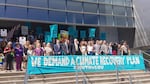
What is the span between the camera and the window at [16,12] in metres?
21.0

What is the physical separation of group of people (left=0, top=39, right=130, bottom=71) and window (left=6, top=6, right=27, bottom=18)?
3290 mm

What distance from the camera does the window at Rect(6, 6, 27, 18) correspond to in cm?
2097

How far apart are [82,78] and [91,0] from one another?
410 inches

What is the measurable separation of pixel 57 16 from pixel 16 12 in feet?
9.78

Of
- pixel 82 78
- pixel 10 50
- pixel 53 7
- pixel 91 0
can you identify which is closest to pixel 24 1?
pixel 53 7

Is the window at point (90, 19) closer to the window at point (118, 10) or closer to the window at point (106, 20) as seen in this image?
the window at point (106, 20)

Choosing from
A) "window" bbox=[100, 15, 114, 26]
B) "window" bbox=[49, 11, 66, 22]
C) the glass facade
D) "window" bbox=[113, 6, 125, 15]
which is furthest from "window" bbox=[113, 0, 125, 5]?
"window" bbox=[49, 11, 66, 22]

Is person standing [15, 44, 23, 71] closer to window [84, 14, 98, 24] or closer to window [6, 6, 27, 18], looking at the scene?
window [6, 6, 27, 18]

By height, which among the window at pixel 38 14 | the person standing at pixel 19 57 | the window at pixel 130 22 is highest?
the window at pixel 38 14

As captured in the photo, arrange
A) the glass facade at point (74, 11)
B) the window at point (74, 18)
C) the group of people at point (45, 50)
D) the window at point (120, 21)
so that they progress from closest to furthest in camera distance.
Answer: the group of people at point (45, 50), the glass facade at point (74, 11), the window at point (74, 18), the window at point (120, 21)

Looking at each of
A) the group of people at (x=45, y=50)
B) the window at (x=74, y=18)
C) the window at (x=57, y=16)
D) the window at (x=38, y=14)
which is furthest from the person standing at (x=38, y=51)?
the window at (x=74, y=18)

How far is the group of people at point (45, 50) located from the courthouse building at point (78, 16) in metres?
3.60

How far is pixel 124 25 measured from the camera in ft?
84.4

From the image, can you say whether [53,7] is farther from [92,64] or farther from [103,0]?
[92,64]
